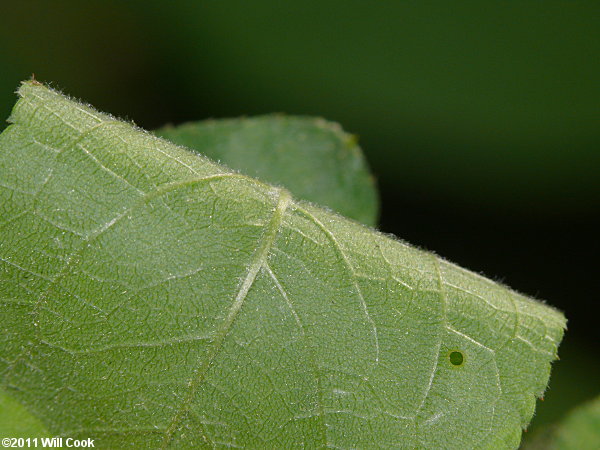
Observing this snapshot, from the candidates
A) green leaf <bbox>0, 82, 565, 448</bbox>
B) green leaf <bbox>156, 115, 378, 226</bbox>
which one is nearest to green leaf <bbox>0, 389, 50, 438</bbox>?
green leaf <bbox>0, 82, 565, 448</bbox>

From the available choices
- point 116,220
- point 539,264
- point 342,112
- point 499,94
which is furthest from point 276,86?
point 116,220

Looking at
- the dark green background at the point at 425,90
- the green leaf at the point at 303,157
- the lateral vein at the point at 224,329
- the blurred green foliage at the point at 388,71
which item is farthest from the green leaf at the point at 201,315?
the blurred green foliage at the point at 388,71

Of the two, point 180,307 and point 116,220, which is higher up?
point 116,220

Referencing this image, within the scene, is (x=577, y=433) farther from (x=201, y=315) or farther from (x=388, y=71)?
(x=388, y=71)

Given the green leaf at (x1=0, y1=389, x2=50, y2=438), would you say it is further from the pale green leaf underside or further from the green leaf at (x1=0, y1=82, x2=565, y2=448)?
the pale green leaf underside

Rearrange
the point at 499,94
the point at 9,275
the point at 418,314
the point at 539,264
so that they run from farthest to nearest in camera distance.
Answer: the point at 539,264, the point at 499,94, the point at 418,314, the point at 9,275

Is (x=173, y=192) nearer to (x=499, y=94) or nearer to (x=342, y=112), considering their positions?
(x=342, y=112)

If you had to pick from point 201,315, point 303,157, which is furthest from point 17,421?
point 303,157
